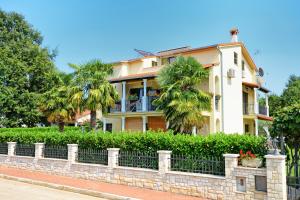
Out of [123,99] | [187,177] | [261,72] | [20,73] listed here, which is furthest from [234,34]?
[20,73]

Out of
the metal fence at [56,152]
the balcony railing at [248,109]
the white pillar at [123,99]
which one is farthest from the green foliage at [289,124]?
the balcony railing at [248,109]

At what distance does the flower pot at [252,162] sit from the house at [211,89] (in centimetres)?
1256

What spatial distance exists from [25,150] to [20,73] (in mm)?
16955

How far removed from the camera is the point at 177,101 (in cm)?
1847

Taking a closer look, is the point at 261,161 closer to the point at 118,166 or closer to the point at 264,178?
the point at 264,178

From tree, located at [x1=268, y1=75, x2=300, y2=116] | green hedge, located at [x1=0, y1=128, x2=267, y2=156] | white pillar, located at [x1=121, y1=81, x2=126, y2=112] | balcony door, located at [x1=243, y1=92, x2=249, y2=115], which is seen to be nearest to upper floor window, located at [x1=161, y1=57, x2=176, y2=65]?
white pillar, located at [x1=121, y1=81, x2=126, y2=112]

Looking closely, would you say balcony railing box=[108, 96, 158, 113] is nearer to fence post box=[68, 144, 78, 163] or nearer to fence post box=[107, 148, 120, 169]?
fence post box=[68, 144, 78, 163]

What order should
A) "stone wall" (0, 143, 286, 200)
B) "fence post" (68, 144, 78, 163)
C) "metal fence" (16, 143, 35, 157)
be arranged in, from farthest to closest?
1. "metal fence" (16, 143, 35, 157)
2. "fence post" (68, 144, 78, 163)
3. "stone wall" (0, 143, 286, 200)

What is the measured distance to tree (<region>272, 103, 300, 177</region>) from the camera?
9250 millimetres

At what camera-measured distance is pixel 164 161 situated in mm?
12211

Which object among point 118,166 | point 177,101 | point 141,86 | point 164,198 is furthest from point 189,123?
point 141,86

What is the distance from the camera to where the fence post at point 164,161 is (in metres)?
12.2

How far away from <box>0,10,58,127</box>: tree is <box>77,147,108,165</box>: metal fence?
17327mm

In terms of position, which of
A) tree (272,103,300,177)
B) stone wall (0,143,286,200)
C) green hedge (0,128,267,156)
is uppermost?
tree (272,103,300,177)
